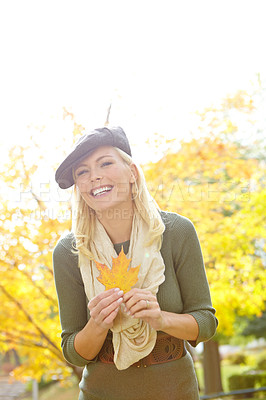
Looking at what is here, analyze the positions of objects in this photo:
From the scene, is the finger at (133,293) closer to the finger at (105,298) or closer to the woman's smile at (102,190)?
the finger at (105,298)

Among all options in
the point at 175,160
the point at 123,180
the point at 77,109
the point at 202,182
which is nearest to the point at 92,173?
the point at 123,180

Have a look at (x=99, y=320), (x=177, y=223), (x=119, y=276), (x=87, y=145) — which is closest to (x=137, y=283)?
(x=119, y=276)

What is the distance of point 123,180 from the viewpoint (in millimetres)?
2078

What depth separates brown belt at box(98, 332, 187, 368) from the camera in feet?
6.34

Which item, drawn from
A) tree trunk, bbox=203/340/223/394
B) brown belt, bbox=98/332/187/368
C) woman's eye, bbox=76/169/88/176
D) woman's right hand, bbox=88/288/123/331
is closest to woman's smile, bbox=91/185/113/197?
woman's eye, bbox=76/169/88/176

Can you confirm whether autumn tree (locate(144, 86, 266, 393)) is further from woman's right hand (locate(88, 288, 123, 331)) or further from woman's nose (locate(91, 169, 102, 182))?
woman's right hand (locate(88, 288, 123, 331))

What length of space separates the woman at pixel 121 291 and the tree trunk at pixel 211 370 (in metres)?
10.7

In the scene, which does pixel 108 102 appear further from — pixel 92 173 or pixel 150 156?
pixel 92 173

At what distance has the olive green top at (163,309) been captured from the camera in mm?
1921

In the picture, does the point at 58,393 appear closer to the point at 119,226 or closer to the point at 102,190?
the point at 119,226

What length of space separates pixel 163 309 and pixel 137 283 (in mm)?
158

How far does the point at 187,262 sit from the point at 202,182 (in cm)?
488

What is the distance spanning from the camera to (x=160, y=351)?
1945mm

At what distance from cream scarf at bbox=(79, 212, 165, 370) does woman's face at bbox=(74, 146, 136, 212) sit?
0.12 meters
